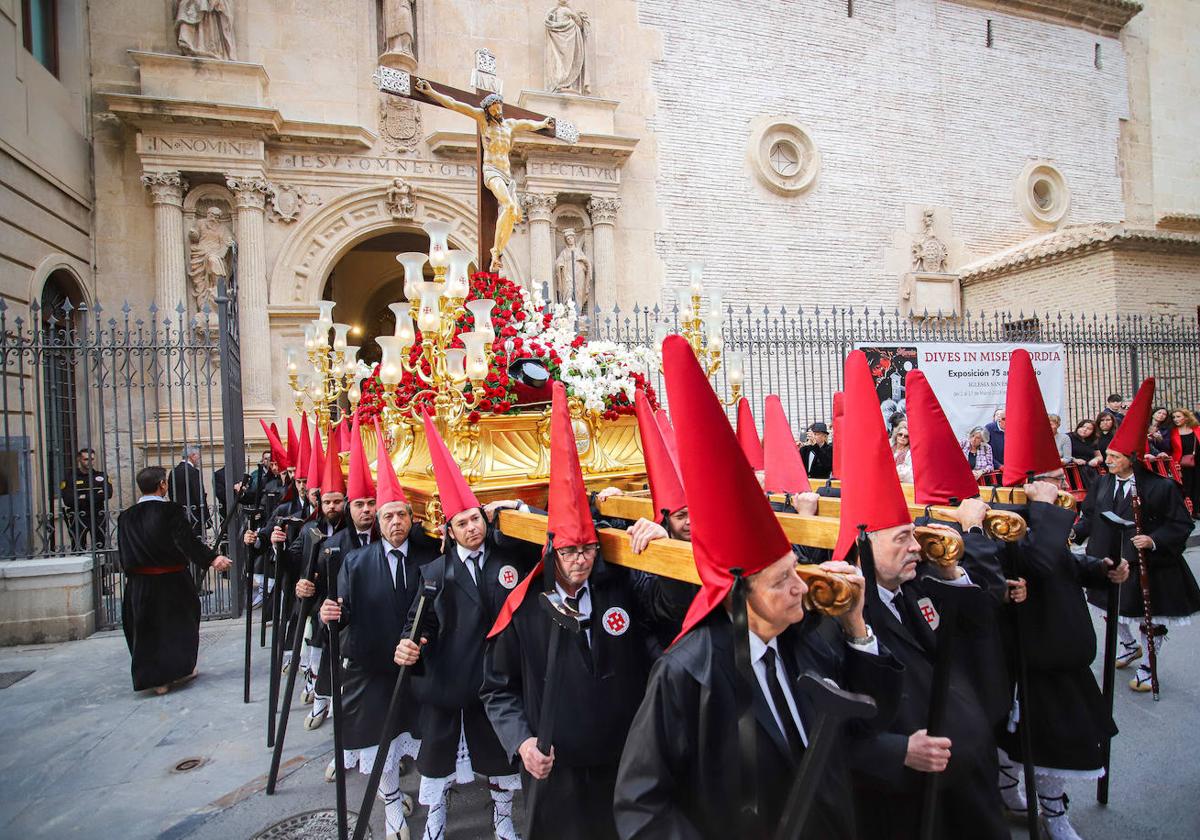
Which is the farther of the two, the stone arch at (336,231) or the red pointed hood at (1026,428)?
the stone arch at (336,231)

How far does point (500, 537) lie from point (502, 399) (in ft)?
3.79

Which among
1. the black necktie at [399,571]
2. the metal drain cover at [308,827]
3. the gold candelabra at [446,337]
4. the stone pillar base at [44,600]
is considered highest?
the gold candelabra at [446,337]

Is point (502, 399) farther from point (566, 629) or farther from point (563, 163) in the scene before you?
point (563, 163)

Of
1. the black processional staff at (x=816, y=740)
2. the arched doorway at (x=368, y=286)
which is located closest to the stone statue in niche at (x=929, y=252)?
the arched doorway at (x=368, y=286)

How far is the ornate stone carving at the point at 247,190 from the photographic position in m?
10.7

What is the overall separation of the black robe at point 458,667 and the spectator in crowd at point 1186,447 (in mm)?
9731

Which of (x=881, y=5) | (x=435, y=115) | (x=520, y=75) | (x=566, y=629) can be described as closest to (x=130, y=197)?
(x=435, y=115)

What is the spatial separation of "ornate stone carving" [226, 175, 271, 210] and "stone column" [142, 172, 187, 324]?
75 centimetres

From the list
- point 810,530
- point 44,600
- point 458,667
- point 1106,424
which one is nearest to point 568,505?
point 810,530

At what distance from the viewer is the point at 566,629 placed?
232cm

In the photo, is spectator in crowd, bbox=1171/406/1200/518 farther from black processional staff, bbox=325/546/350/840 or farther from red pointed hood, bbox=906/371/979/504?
black processional staff, bbox=325/546/350/840

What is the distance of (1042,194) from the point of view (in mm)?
16891

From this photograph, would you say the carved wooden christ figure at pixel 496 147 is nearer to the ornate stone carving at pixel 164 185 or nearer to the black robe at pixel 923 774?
the black robe at pixel 923 774

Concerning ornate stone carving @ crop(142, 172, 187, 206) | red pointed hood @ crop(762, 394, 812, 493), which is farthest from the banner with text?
ornate stone carving @ crop(142, 172, 187, 206)
